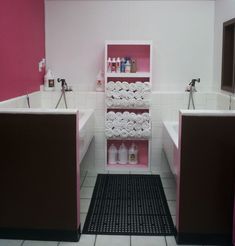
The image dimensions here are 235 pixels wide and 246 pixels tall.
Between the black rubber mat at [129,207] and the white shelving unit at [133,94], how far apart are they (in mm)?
442

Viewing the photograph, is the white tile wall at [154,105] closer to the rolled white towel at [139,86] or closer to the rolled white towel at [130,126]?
the rolled white towel at [139,86]

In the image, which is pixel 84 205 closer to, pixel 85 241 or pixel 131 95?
pixel 85 241

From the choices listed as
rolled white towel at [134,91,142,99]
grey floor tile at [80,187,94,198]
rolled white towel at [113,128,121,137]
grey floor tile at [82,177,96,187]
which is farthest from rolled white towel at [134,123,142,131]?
grey floor tile at [80,187,94,198]

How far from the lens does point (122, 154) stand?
4.73m

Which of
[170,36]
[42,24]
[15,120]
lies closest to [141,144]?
[170,36]

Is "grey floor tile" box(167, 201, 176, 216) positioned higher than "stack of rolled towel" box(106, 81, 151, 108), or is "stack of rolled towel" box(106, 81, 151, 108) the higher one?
"stack of rolled towel" box(106, 81, 151, 108)

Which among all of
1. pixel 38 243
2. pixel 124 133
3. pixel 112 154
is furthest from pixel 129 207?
pixel 112 154

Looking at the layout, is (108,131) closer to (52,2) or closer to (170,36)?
(170,36)

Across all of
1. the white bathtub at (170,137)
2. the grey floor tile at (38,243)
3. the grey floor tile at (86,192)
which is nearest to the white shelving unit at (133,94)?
the white bathtub at (170,137)

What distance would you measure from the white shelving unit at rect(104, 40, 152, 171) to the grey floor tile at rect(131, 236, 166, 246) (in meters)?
1.79

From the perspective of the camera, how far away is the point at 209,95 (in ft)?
14.8

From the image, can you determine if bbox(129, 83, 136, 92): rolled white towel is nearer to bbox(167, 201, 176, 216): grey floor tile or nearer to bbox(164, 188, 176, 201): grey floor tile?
bbox(164, 188, 176, 201): grey floor tile

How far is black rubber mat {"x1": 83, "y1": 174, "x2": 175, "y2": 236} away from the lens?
119 inches

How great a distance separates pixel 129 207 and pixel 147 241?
0.67 meters
